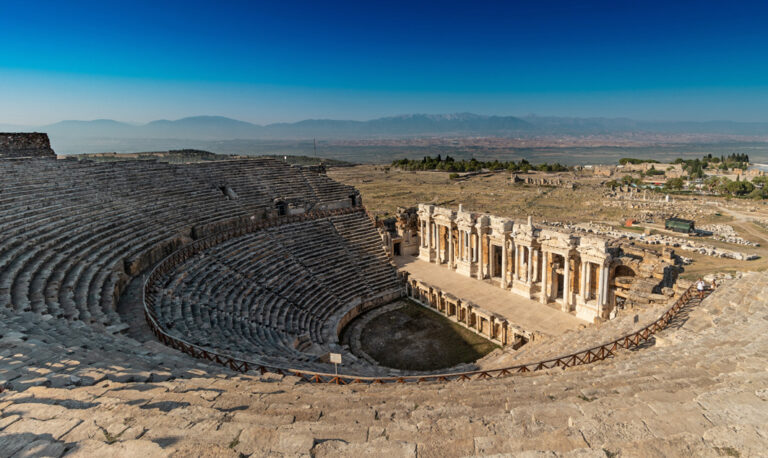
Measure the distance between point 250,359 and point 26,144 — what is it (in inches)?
1138

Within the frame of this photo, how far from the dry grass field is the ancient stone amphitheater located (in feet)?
Answer: 86.8

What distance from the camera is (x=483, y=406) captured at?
8.16 meters

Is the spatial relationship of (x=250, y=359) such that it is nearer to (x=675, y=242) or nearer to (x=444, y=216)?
(x=444, y=216)

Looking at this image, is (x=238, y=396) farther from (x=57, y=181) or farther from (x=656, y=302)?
(x=57, y=181)

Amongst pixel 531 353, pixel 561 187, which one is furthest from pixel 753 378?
pixel 561 187

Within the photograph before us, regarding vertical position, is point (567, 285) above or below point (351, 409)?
below

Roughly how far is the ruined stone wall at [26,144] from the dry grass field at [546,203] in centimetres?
3548

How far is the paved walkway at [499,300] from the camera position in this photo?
2245cm

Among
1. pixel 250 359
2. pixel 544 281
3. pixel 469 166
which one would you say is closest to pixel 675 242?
pixel 544 281

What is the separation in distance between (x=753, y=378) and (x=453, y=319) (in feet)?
56.7

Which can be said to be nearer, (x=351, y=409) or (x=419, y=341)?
(x=351, y=409)

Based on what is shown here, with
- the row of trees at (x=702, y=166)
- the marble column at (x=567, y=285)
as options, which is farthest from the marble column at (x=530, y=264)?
the row of trees at (x=702, y=166)

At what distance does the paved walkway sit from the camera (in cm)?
2245

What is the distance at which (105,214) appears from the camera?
68.3 ft
